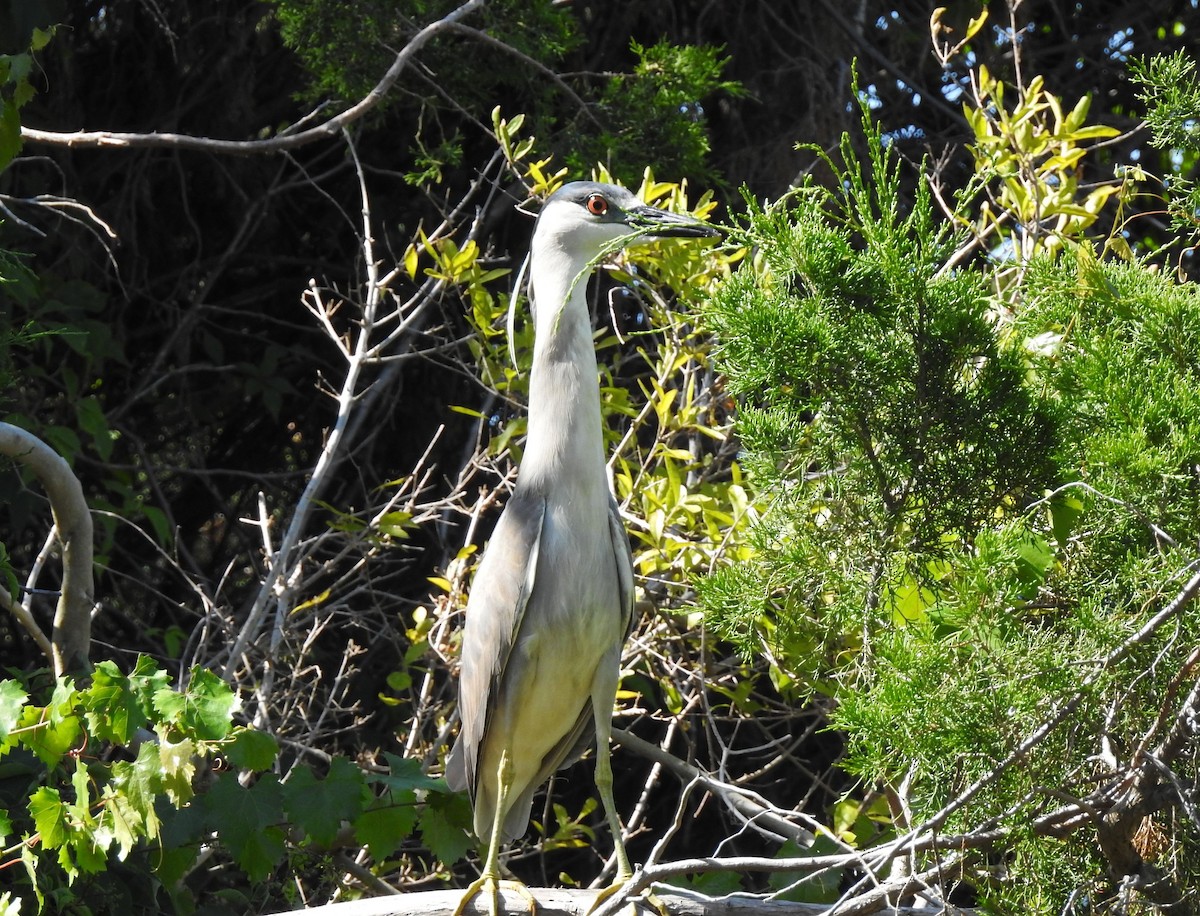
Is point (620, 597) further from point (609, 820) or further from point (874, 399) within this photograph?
point (874, 399)

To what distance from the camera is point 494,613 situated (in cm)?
268

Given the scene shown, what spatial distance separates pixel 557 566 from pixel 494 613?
0.56 feet

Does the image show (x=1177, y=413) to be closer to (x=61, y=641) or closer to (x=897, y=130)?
(x=61, y=641)

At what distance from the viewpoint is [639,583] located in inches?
121

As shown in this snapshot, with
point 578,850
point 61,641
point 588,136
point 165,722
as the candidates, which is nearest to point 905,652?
point 165,722

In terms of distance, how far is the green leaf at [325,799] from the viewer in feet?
7.63

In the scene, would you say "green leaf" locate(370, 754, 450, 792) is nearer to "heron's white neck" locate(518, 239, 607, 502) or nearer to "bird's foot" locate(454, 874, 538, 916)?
"bird's foot" locate(454, 874, 538, 916)

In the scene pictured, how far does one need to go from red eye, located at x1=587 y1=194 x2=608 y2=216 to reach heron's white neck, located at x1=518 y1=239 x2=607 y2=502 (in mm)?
141

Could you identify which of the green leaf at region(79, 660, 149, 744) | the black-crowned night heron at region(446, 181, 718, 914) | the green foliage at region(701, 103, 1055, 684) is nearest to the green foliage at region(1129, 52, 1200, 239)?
the green foliage at region(701, 103, 1055, 684)

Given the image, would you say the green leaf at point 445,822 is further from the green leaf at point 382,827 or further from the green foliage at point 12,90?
the green foliage at point 12,90

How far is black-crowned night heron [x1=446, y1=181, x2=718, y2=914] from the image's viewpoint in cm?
265

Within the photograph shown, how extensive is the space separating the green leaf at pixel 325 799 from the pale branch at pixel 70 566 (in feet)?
1.89

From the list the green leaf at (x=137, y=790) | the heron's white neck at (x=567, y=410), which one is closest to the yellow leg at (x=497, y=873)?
the heron's white neck at (x=567, y=410)

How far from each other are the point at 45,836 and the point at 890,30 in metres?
3.70
